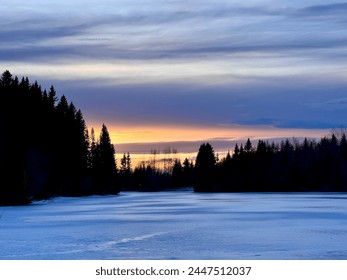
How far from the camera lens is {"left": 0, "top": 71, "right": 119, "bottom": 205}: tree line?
70312 millimetres

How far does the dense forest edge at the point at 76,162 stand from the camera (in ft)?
239

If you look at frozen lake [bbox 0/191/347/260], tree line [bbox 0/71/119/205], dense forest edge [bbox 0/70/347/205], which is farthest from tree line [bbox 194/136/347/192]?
frozen lake [bbox 0/191/347/260]

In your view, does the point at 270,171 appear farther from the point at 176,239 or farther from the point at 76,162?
the point at 176,239

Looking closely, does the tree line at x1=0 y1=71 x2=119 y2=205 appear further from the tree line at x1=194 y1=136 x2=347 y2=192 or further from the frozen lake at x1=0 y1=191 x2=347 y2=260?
the tree line at x1=194 y1=136 x2=347 y2=192

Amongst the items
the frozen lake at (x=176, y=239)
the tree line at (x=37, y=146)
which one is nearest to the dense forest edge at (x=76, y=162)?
the tree line at (x=37, y=146)

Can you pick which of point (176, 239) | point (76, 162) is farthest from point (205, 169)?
point (176, 239)

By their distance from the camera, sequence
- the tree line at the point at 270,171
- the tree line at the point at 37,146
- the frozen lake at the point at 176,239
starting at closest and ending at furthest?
the frozen lake at the point at 176,239 < the tree line at the point at 37,146 < the tree line at the point at 270,171

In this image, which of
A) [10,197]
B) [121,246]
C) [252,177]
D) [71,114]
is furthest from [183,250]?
[252,177]

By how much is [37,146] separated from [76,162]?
Answer: 1021 inches

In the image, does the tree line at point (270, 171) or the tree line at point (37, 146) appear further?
the tree line at point (270, 171)

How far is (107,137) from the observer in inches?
5453

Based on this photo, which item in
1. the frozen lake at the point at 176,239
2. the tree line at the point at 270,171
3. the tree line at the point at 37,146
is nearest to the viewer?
the frozen lake at the point at 176,239

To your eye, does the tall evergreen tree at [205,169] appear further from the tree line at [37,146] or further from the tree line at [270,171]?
the tree line at [37,146]

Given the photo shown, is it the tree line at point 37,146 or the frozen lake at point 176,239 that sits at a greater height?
the tree line at point 37,146
